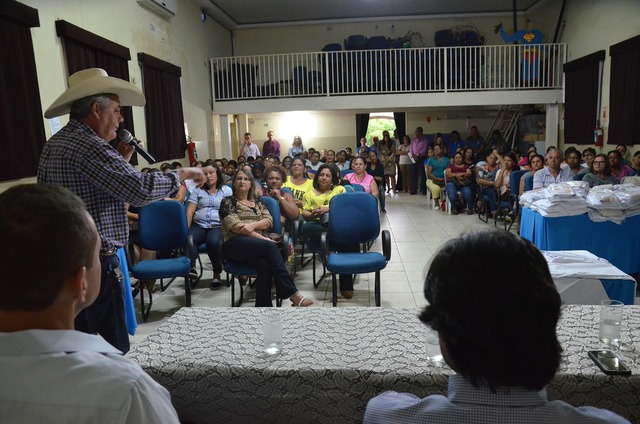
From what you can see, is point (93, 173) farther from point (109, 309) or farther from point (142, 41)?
point (142, 41)

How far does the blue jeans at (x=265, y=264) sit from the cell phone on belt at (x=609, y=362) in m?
2.49

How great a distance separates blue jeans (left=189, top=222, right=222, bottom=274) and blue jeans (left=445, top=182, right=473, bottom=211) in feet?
16.9

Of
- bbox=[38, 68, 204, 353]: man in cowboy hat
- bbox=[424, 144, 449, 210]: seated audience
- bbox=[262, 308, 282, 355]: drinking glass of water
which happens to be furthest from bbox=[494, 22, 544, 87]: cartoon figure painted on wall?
bbox=[262, 308, 282, 355]: drinking glass of water

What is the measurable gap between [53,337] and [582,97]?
10.4 m

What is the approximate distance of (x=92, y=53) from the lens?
601cm

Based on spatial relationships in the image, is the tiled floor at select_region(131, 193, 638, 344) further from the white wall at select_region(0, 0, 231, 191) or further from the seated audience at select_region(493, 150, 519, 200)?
the white wall at select_region(0, 0, 231, 191)

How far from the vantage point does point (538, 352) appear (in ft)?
2.68

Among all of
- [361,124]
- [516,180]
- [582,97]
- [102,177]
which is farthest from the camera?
[361,124]

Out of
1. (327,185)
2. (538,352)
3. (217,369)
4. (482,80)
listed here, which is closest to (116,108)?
(217,369)

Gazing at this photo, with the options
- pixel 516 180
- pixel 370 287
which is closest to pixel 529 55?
pixel 516 180

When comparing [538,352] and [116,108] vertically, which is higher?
[116,108]

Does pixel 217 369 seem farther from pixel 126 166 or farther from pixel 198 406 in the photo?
pixel 126 166

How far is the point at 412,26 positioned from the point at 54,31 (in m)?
9.96

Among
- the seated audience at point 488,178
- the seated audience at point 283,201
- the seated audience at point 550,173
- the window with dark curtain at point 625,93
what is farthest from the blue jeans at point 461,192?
the seated audience at point 283,201
